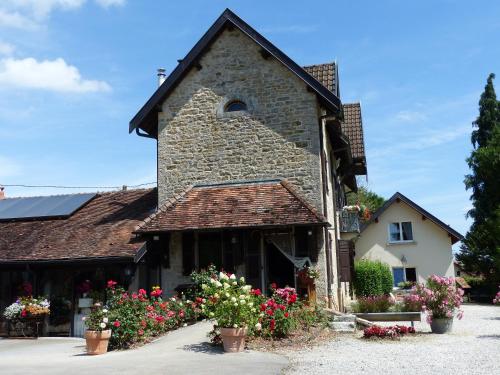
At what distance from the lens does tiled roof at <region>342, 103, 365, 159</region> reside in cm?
2123

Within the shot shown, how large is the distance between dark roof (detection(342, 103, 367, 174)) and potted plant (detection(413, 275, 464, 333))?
9060 mm

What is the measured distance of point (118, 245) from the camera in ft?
49.9

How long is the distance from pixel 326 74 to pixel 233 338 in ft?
36.9

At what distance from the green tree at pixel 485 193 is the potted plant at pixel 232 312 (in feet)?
73.4

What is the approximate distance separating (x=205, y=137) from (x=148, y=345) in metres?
7.85

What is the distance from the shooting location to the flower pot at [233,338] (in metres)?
9.91

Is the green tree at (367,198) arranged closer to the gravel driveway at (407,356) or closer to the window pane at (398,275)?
the window pane at (398,275)

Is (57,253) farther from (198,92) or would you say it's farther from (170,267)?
(198,92)

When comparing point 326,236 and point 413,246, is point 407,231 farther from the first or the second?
point 326,236

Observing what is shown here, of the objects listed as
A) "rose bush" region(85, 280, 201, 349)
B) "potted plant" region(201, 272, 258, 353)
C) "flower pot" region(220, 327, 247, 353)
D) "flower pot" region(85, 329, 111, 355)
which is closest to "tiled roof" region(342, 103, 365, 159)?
"rose bush" region(85, 280, 201, 349)

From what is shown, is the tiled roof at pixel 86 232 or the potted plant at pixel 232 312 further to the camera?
the tiled roof at pixel 86 232

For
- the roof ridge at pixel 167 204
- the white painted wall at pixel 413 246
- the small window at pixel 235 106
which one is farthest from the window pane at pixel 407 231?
the roof ridge at pixel 167 204

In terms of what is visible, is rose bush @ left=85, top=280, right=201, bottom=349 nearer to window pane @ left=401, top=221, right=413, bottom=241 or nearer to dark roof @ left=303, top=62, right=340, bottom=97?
dark roof @ left=303, top=62, right=340, bottom=97

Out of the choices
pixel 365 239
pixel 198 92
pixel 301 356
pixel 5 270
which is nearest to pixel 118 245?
pixel 5 270
